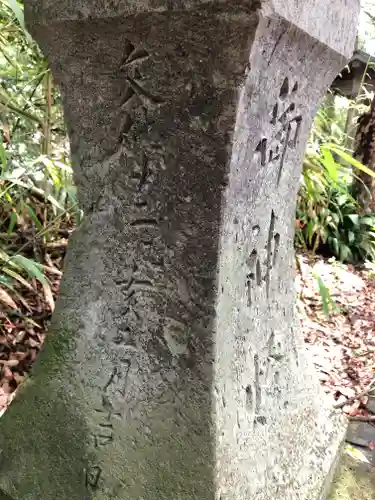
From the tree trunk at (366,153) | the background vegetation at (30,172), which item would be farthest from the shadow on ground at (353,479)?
the tree trunk at (366,153)

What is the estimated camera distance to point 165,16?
0.71 metres

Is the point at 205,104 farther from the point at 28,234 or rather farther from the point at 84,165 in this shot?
the point at 28,234

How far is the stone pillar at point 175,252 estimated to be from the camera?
751mm

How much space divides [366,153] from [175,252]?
382 centimetres

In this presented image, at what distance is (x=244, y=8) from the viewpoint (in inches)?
25.6

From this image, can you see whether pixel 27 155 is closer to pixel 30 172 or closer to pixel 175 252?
pixel 30 172

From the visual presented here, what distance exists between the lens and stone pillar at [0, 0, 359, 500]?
2.47 feet

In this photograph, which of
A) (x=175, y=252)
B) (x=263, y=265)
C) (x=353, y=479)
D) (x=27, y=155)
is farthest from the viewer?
(x=27, y=155)

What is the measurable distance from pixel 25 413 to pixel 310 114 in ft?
2.95

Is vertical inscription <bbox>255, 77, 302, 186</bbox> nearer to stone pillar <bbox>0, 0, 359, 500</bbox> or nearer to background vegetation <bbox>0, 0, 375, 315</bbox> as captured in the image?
stone pillar <bbox>0, 0, 359, 500</bbox>

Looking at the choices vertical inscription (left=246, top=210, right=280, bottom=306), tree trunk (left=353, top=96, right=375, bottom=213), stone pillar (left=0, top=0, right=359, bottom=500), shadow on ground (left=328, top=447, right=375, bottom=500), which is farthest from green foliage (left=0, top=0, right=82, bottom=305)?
tree trunk (left=353, top=96, right=375, bottom=213)

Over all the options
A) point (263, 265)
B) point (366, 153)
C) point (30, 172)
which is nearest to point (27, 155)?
point (30, 172)

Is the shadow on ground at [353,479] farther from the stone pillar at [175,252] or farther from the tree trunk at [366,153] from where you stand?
the tree trunk at [366,153]

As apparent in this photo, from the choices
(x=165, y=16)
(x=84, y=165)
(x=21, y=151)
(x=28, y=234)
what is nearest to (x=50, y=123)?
(x=21, y=151)
